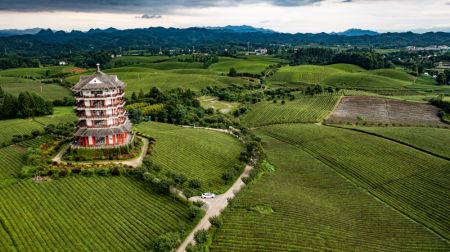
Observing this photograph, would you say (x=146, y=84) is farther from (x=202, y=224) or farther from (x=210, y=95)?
(x=202, y=224)

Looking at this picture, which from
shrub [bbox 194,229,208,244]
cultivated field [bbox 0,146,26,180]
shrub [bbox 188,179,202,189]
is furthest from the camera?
cultivated field [bbox 0,146,26,180]

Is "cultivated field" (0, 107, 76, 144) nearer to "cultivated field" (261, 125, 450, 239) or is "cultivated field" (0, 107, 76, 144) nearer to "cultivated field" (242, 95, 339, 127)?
"cultivated field" (242, 95, 339, 127)

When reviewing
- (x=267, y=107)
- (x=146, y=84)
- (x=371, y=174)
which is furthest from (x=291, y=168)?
(x=146, y=84)

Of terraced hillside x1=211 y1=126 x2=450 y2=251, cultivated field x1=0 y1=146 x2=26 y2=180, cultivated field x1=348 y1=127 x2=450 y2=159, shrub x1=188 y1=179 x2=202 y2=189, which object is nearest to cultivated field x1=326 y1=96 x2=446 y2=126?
cultivated field x1=348 y1=127 x2=450 y2=159

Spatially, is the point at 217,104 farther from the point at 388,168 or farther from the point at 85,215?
the point at 85,215

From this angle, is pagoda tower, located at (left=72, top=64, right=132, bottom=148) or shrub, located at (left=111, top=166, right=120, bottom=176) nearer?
shrub, located at (left=111, top=166, right=120, bottom=176)

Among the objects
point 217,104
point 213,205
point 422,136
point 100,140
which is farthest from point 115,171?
point 217,104
